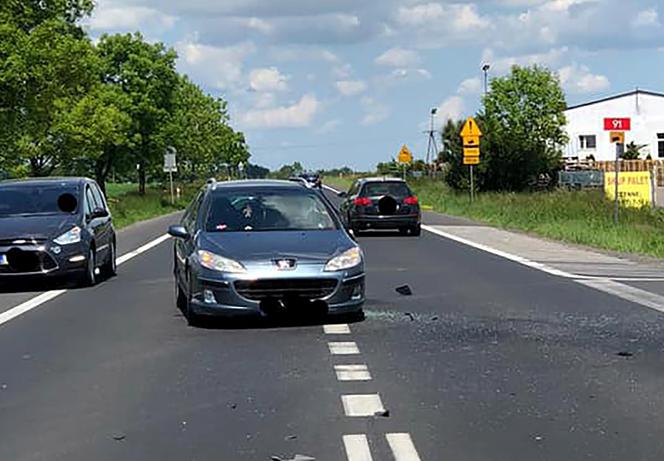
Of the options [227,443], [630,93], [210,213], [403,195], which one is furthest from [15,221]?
[630,93]

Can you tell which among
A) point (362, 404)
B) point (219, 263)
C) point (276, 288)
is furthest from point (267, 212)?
point (362, 404)

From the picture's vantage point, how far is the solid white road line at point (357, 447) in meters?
6.11

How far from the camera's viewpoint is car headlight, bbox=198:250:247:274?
10961 mm

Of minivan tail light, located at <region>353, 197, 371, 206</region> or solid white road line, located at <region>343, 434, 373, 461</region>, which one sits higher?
minivan tail light, located at <region>353, 197, 371, 206</region>

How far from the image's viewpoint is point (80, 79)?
39469 mm

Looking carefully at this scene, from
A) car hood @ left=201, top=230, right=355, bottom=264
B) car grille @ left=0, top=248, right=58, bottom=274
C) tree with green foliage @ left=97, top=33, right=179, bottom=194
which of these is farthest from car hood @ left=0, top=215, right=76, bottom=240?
tree with green foliage @ left=97, top=33, right=179, bottom=194

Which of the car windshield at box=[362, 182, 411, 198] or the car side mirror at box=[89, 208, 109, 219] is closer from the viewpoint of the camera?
the car side mirror at box=[89, 208, 109, 219]

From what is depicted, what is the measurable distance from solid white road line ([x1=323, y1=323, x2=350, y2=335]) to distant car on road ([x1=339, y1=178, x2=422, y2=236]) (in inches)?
674

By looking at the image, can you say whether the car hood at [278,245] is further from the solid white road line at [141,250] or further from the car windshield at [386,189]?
the car windshield at [386,189]

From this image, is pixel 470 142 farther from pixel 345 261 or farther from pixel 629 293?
pixel 345 261

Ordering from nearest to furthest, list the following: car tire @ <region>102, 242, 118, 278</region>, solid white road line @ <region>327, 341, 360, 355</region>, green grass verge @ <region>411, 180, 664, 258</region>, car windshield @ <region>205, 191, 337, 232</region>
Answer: solid white road line @ <region>327, 341, 360, 355</region>
car windshield @ <region>205, 191, 337, 232</region>
car tire @ <region>102, 242, 118, 278</region>
green grass verge @ <region>411, 180, 664, 258</region>

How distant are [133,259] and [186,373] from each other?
1318cm

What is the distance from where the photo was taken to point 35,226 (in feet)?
50.0

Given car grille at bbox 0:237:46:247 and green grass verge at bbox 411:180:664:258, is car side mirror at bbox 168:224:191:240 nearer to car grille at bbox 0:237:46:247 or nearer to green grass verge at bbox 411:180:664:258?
car grille at bbox 0:237:46:247
